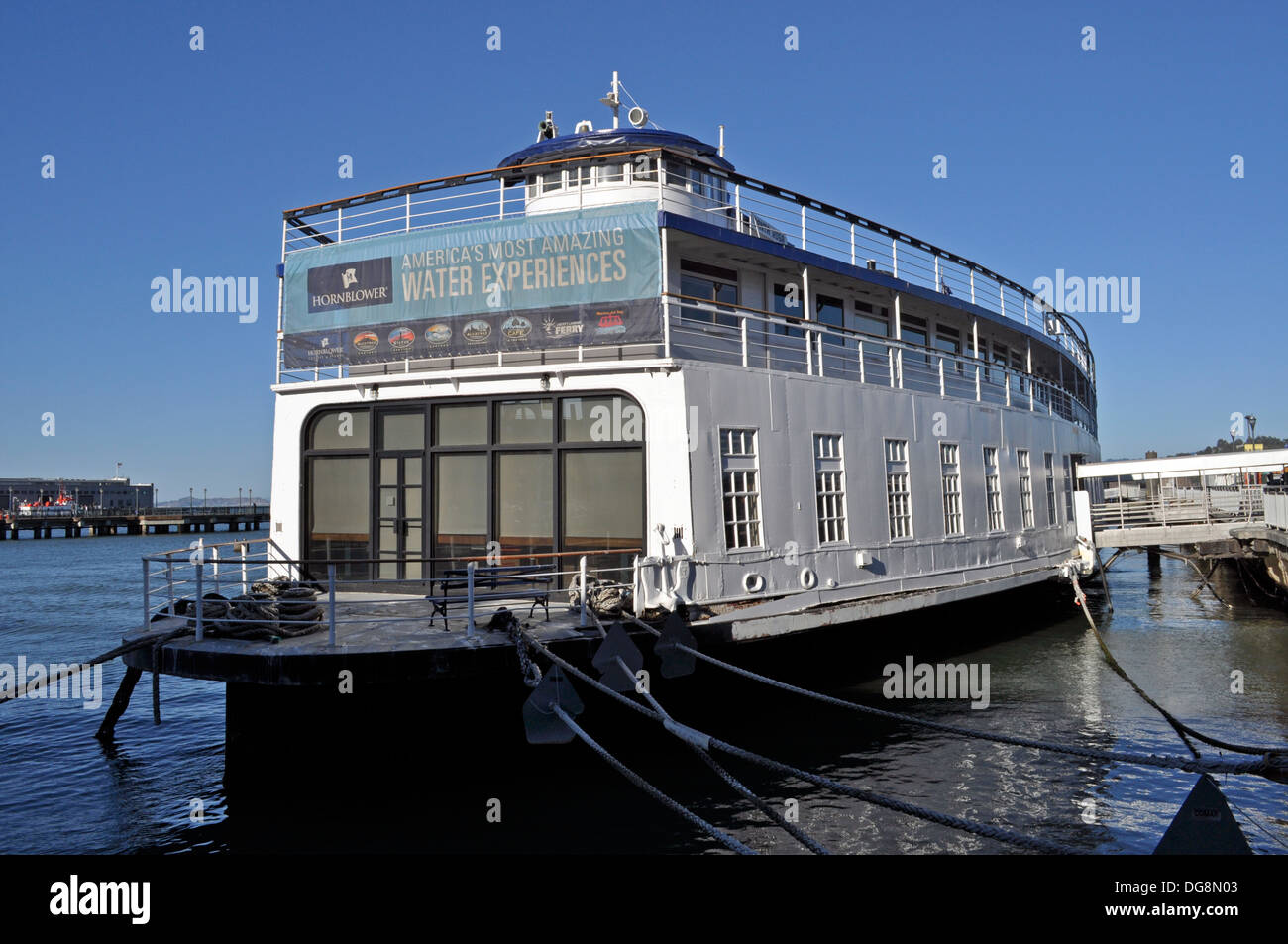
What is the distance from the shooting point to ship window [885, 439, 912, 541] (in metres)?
16.8

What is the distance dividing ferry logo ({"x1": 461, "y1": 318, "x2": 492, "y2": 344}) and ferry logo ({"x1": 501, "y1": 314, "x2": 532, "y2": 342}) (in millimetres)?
270

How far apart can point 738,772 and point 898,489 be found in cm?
750

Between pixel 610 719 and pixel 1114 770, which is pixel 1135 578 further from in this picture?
pixel 610 719

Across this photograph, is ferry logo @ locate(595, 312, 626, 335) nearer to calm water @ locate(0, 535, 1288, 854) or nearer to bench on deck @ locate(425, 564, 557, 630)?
bench on deck @ locate(425, 564, 557, 630)

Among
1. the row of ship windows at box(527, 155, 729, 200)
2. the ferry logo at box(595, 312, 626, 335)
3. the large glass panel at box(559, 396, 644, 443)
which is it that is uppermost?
the row of ship windows at box(527, 155, 729, 200)

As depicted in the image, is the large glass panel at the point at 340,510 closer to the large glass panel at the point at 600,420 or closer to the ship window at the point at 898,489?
the large glass panel at the point at 600,420

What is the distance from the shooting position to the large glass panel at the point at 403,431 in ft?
48.7

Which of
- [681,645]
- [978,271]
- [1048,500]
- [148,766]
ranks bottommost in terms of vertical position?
[148,766]

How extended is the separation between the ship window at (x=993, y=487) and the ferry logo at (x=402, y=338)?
41.9 ft

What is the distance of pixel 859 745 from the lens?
1254 centimetres

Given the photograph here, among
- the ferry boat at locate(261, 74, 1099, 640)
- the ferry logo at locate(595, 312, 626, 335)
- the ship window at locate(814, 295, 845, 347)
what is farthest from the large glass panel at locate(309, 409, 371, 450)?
the ship window at locate(814, 295, 845, 347)

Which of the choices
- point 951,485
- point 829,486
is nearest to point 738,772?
point 829,486
